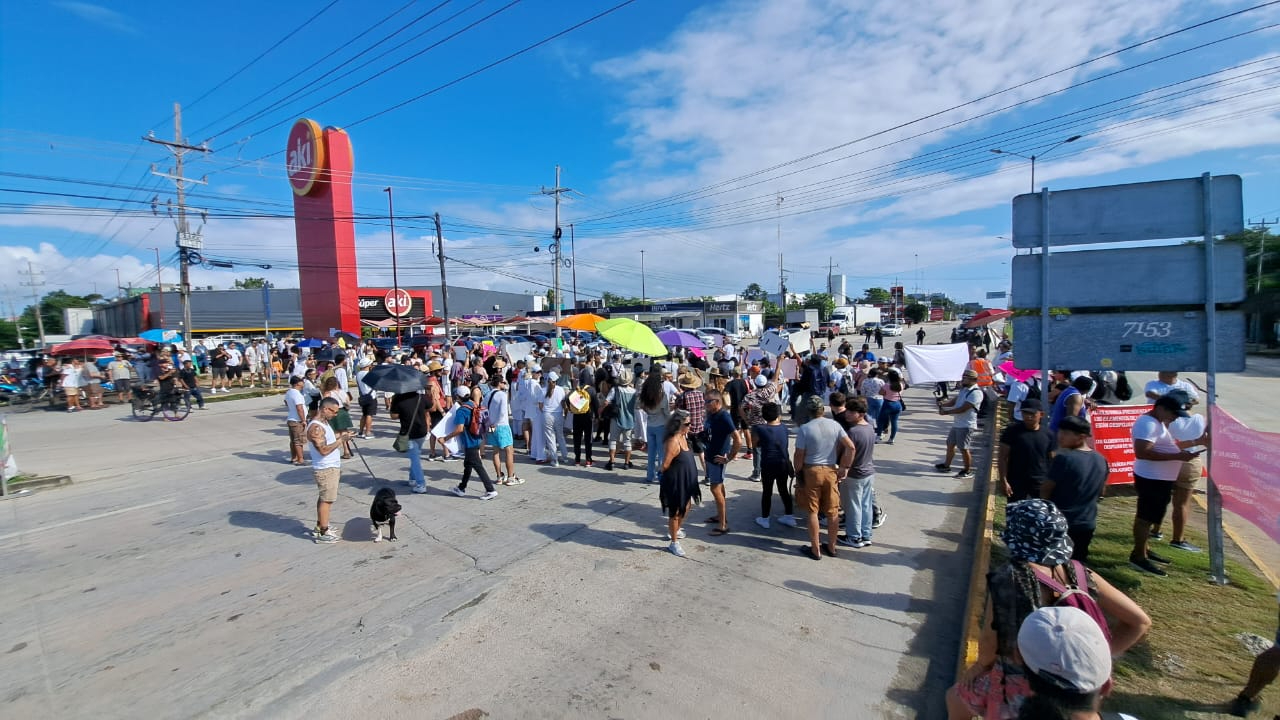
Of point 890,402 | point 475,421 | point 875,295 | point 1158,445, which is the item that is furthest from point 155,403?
point 875,295

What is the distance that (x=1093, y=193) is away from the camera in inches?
214

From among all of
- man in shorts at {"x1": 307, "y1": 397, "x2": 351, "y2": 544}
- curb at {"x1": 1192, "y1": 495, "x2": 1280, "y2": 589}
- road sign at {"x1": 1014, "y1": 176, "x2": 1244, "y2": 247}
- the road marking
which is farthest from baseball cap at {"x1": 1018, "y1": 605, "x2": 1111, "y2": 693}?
the road marking

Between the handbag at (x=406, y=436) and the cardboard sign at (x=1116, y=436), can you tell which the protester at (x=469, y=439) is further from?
the cardboard sign at (x=1116, y=436)

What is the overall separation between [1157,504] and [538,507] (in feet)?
21.9

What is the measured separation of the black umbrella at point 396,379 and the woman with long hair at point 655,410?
10.9ft

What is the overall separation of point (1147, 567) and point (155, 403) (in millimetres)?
20319

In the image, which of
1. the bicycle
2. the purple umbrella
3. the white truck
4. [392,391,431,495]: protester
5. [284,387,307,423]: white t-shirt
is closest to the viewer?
[392,391,431,495]: protester

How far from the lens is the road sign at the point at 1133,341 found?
5.04 m

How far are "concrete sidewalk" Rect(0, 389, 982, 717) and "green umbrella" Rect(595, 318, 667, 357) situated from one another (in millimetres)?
2697

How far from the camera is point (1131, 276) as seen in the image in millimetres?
5332

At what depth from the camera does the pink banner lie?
436 cm

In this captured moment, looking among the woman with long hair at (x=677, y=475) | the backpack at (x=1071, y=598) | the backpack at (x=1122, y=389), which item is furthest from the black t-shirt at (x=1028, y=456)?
the backpack at (x=1122, y=389)

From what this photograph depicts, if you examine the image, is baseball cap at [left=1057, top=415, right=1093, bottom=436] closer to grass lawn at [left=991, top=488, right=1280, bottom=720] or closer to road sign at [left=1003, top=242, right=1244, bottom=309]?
road sign at [left=1003, top=242, right=1244, bottom=309]

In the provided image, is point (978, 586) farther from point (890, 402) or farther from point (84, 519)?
point (84, 519)
